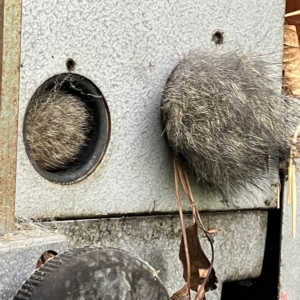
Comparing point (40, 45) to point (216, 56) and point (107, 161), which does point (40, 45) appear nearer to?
point (107, 161)

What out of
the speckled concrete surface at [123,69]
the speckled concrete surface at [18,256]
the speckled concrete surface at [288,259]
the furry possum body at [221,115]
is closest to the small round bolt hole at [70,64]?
the speckled concrete surface at [123,69]

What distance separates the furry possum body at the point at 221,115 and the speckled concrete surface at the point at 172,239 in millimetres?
111

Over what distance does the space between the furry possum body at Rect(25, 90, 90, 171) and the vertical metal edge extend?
0.20 m

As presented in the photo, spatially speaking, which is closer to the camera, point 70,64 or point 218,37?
point 70,64

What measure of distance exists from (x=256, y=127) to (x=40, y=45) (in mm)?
377

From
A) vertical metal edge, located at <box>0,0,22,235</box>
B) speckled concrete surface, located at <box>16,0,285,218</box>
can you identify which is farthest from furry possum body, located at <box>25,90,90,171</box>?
vertical metal edge, located at <box>0,0,22,235</box>

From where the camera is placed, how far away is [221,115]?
4.31 ft

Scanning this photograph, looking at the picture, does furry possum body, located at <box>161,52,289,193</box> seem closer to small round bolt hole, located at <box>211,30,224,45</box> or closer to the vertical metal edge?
small round bolt hole, located at <box>211,30,224,45</box>

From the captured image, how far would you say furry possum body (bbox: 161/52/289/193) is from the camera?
1.32 meters

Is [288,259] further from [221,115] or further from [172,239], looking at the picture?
[221,115]

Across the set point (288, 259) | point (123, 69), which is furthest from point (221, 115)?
point (288, 259)

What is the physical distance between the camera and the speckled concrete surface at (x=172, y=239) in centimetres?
127

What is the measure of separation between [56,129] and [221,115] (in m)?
0.26

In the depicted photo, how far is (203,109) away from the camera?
4.31 feet
